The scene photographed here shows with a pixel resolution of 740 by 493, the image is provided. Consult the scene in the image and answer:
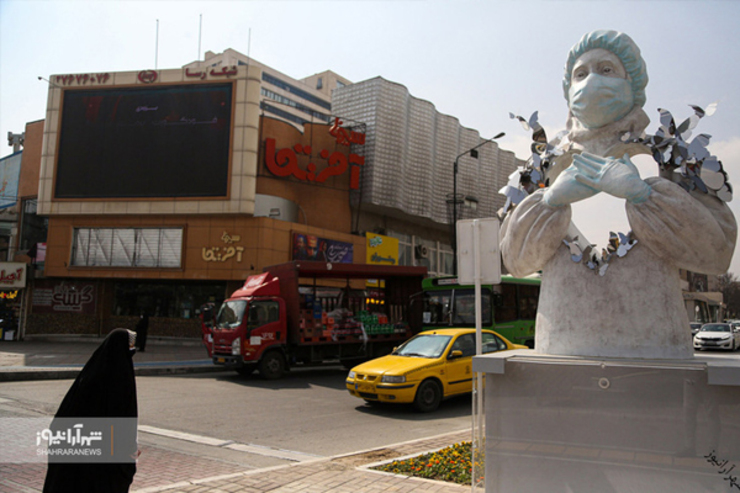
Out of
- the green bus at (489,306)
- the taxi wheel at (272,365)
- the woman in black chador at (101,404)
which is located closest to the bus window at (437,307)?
the green bus at (489,306)

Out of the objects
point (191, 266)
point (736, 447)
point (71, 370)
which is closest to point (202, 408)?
point (71, 370)

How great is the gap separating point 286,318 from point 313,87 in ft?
248

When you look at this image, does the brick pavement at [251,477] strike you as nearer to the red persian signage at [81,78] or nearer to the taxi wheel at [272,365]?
the taxi wheel at [272,365]

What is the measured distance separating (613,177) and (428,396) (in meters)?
7.20

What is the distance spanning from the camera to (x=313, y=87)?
85938 mm

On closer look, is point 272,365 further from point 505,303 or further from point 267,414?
point 505,303

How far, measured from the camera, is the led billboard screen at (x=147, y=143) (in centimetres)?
2561

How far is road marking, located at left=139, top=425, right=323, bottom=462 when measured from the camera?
6.90 m

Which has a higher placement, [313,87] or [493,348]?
[313,87]

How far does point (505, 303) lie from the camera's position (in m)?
16.0

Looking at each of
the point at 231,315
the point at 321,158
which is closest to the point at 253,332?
the point at 231,315

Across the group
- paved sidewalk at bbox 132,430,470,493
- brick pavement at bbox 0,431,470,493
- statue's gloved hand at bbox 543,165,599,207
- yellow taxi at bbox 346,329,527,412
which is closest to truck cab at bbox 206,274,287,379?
yellow taxi at bbox 346,329,527,412

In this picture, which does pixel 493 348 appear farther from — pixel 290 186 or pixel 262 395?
pixel 290 186

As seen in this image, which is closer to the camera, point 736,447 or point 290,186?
point 736,447
